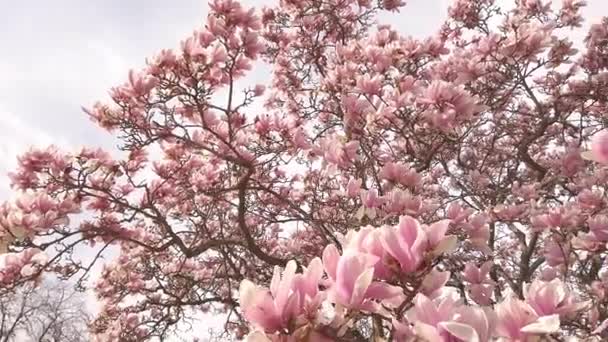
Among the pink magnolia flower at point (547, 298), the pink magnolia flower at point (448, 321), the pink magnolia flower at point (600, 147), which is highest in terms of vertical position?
the pink magnolia flower at point (600, 147)

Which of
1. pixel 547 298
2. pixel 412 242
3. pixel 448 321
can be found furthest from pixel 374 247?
pixel 547 298

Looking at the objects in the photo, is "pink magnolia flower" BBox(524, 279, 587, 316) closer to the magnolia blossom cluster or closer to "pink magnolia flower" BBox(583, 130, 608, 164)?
the magnolia blossom cluster

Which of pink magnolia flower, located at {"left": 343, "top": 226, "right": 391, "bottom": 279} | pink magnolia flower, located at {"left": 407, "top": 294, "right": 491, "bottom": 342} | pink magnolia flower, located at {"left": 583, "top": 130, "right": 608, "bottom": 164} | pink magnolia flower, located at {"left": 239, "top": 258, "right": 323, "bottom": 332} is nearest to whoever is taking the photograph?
pink magnolia flower, located at {"left": 407, "top": 294, "right": 491, "bottom": 342}

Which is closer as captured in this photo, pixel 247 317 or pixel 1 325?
pixel 247 317

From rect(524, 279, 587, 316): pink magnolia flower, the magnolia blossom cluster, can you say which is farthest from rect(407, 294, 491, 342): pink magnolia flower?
rect(524, 279, 587, 316): pink magnolia flower

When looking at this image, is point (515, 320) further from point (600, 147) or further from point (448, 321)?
point (600, 147)

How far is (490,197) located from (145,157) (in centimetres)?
261

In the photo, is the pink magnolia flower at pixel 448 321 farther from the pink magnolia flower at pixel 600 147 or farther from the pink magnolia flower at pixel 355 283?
the pink magnolia flower at pixel 600 147

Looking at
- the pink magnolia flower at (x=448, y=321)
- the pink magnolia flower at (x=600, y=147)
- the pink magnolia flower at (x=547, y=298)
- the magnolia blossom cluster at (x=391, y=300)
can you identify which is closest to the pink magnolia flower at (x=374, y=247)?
the magnolia blossom cluster at (x=391, y=300)

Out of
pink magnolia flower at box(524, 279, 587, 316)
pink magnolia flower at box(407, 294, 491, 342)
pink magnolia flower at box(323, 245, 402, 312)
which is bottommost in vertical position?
pink magnolia flower at box(407, 294, 491, 342)

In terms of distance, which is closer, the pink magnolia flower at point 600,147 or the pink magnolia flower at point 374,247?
the pink magnolia flower at point 374,247

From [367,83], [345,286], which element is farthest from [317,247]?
[345,286]

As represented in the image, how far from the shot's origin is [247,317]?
108 cm

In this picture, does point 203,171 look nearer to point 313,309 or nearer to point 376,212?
point 376,212
